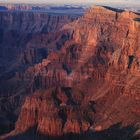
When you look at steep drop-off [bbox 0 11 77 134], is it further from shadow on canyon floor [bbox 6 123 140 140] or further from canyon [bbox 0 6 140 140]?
shadow on canyon floor [bbox 6 123 140 140]

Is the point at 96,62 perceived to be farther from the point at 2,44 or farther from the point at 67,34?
the point at 2,44

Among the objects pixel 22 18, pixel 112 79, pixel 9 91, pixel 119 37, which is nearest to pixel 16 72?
pixel 9 91

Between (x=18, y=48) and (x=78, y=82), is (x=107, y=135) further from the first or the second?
(x=18, y=48)

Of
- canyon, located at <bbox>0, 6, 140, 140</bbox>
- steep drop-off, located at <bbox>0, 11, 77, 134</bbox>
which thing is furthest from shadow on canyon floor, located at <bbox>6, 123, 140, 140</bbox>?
steep drop-off, located at <bbox>0, 11, 77, 134</bbox>

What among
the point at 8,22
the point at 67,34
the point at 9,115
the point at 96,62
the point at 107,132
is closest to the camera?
the point at 107,132

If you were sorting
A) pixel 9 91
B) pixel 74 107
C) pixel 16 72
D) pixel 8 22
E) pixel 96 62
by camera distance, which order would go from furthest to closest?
1. pixel 8 22
2. pixel 16 72
3. pixel 9 91
4. pixel 96 62
5. pixel 74 107

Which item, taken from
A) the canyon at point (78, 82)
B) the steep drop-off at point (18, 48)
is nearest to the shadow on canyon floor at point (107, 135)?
the canyon at point (78, 82)

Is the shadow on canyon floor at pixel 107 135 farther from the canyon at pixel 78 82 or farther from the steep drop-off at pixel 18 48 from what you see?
the steep drop-off at pixel 18 48

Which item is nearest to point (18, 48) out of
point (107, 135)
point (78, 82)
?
point (78, 82)
